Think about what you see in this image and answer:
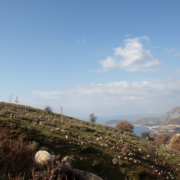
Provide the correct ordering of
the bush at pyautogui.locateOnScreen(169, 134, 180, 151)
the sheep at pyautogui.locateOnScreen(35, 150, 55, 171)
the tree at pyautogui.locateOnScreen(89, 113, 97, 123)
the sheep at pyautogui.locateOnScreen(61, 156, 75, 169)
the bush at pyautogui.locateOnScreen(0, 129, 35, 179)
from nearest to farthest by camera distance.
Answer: the bush at pyautogui.locateOnScreen(0, 129, 35, 179) < the sheep at pyautogui.locateOnScreen(35, 150, 55, 171) < the sheep at pyautogui.locateOnScreen(61, 156, 75, 169) < the bush at pyautogui.locateOnScreen(169, 134, 180, 151) < the tree at pyautogui.locateOnScreen(89, 113, 97, 123)

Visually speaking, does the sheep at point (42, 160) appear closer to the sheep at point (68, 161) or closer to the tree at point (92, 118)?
the sheep at point (68, 161)

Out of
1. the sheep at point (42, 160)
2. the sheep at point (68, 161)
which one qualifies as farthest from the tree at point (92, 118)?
the sheep at point (42, 160)

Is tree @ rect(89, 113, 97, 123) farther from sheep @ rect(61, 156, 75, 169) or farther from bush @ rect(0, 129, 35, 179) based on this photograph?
bush @ rect(0, 129, 35, 179)

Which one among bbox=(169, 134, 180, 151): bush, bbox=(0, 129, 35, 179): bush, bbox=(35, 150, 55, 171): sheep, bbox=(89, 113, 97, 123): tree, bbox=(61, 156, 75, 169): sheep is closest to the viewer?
bbox=(0, 129, 35, 179): bush

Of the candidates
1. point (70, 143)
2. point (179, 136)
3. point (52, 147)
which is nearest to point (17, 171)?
point (52, 147)

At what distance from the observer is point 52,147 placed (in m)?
10.8

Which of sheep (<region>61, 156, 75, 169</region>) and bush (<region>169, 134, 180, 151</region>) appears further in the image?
bush (<region>169, 134, 180, 151</region>)

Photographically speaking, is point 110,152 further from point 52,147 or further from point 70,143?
point 52,147

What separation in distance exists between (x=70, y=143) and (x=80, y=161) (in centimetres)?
251

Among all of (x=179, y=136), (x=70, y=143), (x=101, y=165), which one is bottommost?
(x=179, y=136)

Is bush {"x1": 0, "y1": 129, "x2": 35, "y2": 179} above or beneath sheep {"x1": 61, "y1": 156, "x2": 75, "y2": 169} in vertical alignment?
above

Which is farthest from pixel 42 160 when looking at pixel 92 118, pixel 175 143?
pixel 92 118

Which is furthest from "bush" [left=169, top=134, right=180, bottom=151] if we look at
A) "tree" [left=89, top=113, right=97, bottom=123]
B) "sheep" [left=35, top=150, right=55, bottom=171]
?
"tree" [left=89, top=113, right=97, bottom=123]

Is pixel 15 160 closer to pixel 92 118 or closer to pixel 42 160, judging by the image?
pixel 42 160
